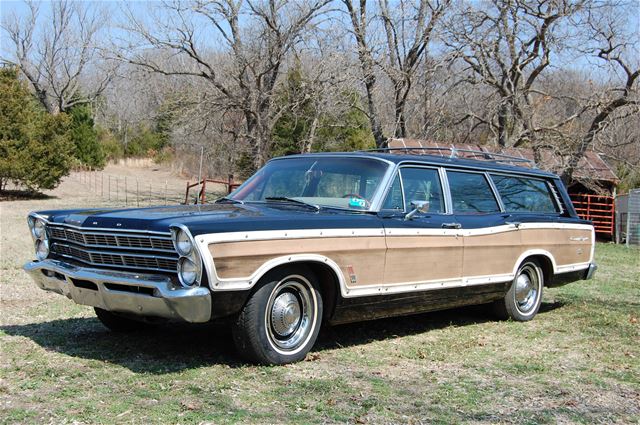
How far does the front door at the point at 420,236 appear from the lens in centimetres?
618

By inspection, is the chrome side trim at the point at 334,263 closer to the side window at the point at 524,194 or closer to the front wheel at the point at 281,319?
the front wheel at the point at 281,319

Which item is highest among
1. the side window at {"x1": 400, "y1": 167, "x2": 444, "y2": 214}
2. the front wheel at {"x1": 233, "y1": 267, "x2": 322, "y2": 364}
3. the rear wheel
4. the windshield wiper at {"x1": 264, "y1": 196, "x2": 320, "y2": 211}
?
the side window at {"x1": 400, "y1": 167, "x2": 444, "y2": 214}

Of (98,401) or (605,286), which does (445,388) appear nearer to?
(98,401)

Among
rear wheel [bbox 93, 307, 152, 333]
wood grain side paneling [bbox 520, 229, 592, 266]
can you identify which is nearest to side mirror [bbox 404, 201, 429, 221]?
wood grain side paneling [bbox 520, 229, 592, 266]

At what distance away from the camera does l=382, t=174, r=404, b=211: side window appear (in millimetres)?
6363

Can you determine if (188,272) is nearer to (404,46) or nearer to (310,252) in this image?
(310,252)

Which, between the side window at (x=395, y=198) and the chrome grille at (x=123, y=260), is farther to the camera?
the side window at (x=395, y=198)

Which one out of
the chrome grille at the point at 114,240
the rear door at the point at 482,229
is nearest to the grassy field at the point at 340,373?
Answer: the rear door at the point at 482,229

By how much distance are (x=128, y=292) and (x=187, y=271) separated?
1.74ft

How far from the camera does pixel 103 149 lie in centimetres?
5247

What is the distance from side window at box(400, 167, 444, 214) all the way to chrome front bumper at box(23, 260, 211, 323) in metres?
2.41

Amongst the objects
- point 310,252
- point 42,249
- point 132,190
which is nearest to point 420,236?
point 310,252

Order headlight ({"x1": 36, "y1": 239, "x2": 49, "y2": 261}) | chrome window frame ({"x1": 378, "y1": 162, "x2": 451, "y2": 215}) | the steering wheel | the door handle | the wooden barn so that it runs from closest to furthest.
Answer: headlight ({"x1": 36, "y1": 239, "x2": 49, "y2": 261})
the steering wheel
chrome window frame ({"x1": 378, "y1": 162, "x2": 451, "y2": 215})
the door handle
the wooden barn

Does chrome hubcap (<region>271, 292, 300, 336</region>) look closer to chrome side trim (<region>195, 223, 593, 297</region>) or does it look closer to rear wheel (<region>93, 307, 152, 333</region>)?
chrome side trim (<region>195, 223, 593, 297</region>)
